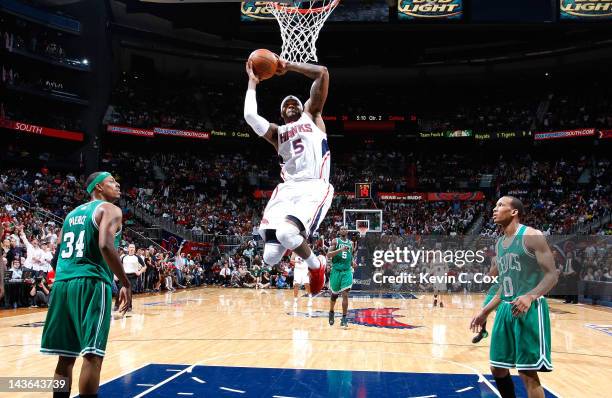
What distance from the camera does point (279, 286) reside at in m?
21.7

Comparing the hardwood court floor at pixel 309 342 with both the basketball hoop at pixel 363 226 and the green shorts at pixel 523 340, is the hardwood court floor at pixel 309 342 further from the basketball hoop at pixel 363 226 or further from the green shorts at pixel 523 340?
the basketball hoop at pixel 363 226

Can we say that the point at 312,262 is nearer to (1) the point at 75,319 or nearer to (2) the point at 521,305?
(2) the point at 521,305

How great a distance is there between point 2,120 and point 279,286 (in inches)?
598

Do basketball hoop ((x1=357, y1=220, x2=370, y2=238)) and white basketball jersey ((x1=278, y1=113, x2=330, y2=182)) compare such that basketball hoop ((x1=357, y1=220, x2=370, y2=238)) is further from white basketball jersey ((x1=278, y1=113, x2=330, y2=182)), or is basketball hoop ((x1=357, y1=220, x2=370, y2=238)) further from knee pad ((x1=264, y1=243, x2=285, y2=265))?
knee pad ((x1=264, y1=243, x2=285, y2=265))

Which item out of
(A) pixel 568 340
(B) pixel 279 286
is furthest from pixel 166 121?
(A) pixel 568 340

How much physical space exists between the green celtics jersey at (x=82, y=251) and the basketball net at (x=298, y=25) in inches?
144

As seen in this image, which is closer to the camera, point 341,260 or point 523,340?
point 523,340

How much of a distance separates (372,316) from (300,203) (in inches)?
372

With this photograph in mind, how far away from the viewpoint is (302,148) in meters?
4.01

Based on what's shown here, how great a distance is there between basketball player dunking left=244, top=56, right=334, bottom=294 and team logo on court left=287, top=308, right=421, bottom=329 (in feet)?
25.1

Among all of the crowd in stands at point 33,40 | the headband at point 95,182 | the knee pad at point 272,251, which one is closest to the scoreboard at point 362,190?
the crowd in stands at point 33,40

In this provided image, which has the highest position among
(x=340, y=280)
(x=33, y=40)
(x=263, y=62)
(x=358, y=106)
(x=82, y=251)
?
(x=33, y=40)

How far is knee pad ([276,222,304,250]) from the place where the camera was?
3.71m

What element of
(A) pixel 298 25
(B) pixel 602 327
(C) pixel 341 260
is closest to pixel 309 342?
(C) pixel 341 260
